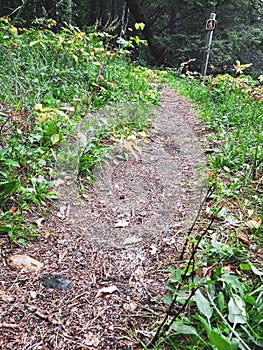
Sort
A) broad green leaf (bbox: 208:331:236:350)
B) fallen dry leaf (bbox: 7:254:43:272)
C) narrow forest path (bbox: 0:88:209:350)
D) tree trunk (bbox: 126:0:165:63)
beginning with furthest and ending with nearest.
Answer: tree trunk (bbox: 126:0:165:63)
fallen dry leaf (bbox: 7:254:43:272)
narrow forest path (bbox: 0:88:209:350)
broad green leaf (bbox: 208:331:236:350)

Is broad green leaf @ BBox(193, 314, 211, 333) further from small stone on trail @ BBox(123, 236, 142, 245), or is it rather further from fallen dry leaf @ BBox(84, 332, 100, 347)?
small stone on trail @ BBox(123, 236, 142, 245)

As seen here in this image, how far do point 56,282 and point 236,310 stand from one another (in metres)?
0.83

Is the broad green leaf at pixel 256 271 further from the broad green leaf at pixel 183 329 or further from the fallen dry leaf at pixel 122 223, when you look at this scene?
the fallen dry leaf at pixel 122 223

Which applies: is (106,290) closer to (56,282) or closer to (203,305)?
(56,282)

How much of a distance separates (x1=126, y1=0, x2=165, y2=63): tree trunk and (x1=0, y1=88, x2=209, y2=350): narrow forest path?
461 inches

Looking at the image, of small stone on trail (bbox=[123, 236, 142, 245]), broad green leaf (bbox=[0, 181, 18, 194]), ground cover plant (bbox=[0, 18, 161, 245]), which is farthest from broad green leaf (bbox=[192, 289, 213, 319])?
broad green leaf (bbox=[0, 181, 18, 194])

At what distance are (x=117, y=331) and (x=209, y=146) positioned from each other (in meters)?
2.14

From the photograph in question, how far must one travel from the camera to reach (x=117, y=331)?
3.86 ft

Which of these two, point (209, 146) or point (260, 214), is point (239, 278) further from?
point (209, 146)

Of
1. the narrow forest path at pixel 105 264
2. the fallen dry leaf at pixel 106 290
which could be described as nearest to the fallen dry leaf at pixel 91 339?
the narrow forest path at pixel 105 264

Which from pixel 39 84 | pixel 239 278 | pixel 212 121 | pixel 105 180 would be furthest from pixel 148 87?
pixel 239 278

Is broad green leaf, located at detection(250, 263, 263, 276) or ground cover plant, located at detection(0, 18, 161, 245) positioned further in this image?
ground cover plant, located at detection(0, 18, 161, 245)

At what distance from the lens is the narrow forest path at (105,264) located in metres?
1.17

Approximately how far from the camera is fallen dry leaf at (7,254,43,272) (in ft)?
4.74
